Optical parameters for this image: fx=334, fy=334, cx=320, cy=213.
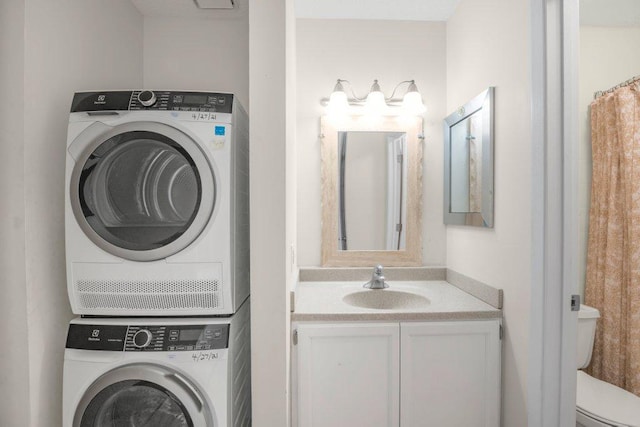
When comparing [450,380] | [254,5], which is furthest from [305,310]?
[254,5]

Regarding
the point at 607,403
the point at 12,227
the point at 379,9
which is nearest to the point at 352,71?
the point at 379,9

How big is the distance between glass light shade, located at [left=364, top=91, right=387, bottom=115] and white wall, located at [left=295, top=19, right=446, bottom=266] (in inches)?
4.9

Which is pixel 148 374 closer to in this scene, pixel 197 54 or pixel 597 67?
pixel 197 54

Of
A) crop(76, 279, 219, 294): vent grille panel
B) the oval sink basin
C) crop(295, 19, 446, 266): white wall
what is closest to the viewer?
crop(76, 279, 219, 294): vent grille panel

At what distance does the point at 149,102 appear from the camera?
1.38 meters

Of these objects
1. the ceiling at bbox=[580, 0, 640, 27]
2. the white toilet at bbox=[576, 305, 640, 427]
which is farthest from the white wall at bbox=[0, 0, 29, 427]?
the ceiling at bbox=[580, 0, 640, 27]

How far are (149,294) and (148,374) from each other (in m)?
0.31

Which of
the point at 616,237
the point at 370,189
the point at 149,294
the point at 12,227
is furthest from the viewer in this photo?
the point at 370,189

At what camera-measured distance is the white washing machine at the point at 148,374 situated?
52.4 inches

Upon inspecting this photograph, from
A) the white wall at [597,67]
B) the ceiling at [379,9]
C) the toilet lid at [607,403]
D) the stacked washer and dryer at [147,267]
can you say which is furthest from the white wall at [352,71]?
the toilet lid at [607,403]

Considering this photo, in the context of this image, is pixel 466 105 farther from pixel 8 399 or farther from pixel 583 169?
pixel 8 399

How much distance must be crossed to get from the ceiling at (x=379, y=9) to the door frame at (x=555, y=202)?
913mm

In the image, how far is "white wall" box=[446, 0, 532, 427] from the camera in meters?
1.54

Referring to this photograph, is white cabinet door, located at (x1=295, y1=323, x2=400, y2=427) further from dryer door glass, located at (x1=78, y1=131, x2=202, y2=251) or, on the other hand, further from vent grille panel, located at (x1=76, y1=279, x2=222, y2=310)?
dryer door glass, located at (x1=78, y1=131, x2=202, y2=251)
